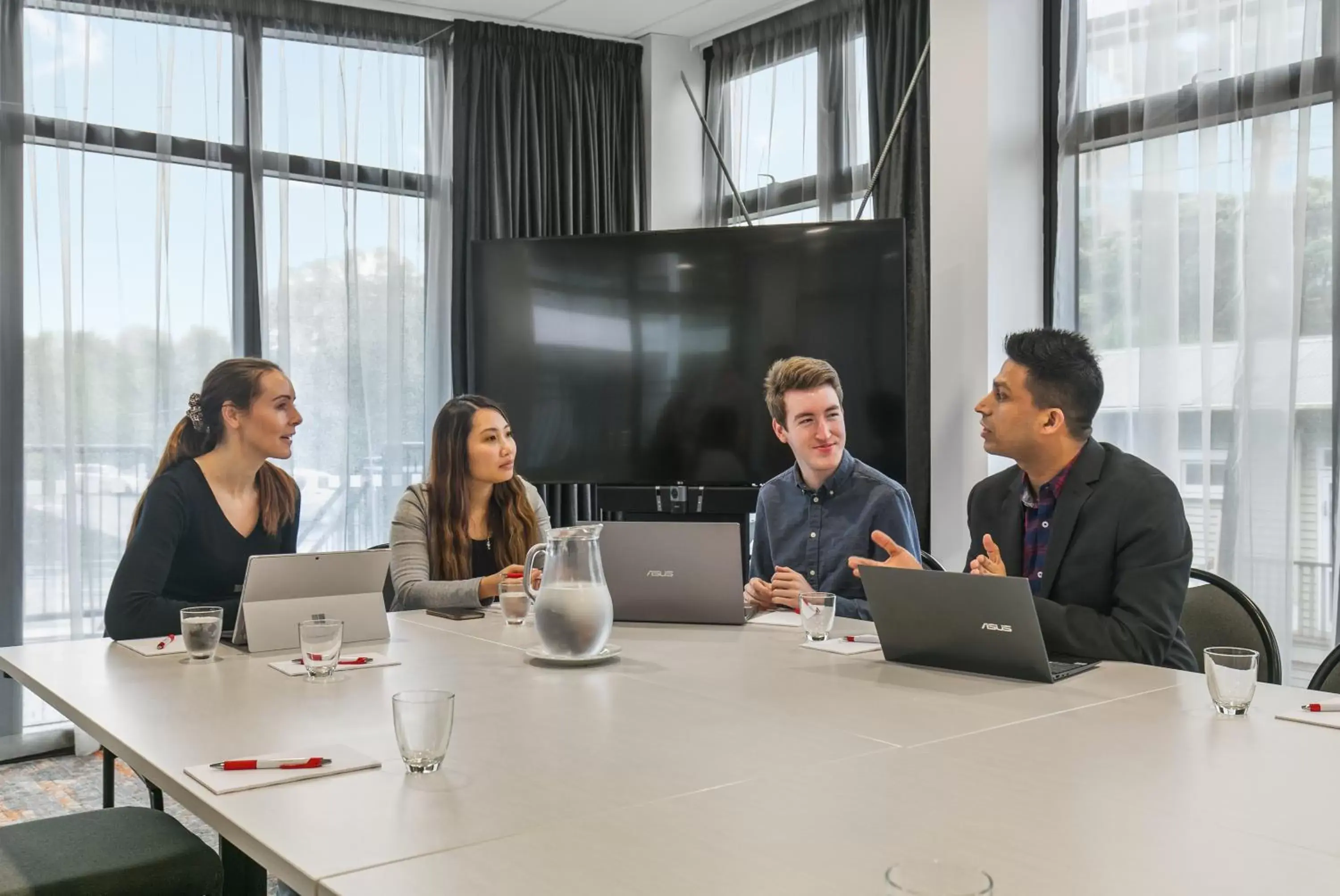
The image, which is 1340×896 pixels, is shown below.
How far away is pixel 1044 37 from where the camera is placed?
3.96m

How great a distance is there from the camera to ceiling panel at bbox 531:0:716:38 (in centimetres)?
463

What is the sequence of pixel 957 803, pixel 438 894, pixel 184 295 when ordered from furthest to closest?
pixel 184 295
pixel 957 803
pixel 438 894

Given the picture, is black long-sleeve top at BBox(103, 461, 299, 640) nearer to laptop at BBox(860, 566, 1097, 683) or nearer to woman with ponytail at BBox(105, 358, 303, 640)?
woman with ponytail at BBox(105, 358, 303, 640)

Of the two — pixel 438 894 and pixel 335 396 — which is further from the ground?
pixel 335 396

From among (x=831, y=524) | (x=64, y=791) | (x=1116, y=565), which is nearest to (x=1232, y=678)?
(x=1116, y=565)

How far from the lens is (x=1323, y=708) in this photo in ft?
5.21

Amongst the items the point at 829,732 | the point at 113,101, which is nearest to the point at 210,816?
the point at 829,732

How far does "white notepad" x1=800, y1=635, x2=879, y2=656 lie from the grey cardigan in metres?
0.90

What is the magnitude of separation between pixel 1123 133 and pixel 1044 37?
0.50 m

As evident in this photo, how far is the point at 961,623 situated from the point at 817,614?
1.27ft

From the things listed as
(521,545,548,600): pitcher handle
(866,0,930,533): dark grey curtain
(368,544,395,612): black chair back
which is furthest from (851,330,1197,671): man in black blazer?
(866,0,930,533): dark grey curtain

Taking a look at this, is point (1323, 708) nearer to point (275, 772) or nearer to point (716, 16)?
point (275, 772)

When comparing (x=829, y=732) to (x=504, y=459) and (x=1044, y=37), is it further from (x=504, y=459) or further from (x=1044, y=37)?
(x=1044, y=37)

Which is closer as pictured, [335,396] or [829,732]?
[829,732]
